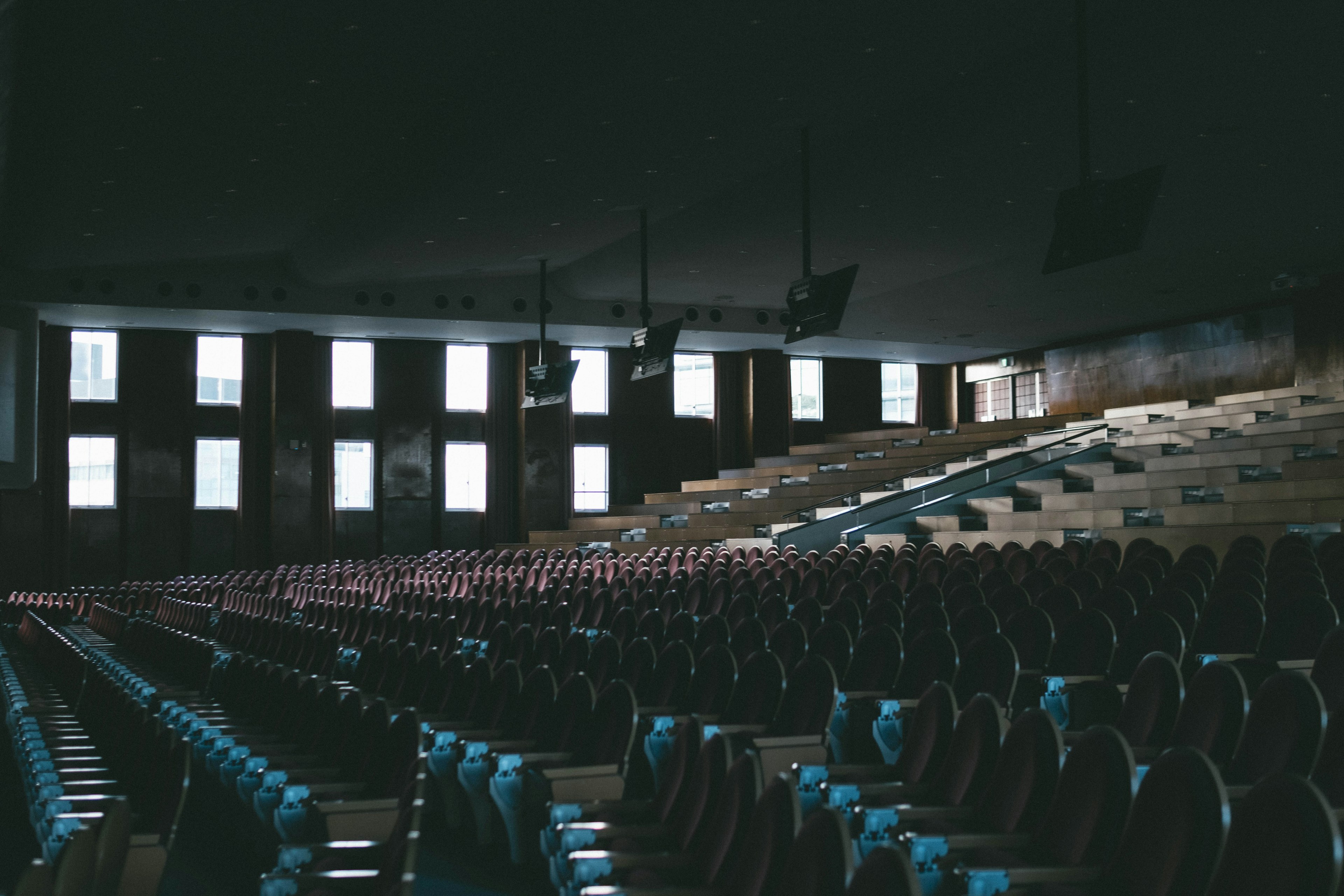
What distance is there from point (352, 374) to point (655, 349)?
7.31 meters

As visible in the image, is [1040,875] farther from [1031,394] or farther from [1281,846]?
[1031,394]

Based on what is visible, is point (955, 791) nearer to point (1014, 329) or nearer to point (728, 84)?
point (728, 84)

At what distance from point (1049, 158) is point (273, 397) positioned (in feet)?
37.4

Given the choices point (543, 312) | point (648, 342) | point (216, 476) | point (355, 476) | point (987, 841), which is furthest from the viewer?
point (355, 476)

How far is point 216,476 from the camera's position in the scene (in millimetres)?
16188

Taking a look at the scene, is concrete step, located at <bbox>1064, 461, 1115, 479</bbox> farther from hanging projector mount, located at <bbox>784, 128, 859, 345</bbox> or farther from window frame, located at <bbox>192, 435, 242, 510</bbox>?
window frame, located at <bbox>192, 435, 242, 510</bbox>

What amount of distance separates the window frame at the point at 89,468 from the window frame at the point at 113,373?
1.53 ft

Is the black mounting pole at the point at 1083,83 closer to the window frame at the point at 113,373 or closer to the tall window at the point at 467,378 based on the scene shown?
the tall window at the point at 467,378

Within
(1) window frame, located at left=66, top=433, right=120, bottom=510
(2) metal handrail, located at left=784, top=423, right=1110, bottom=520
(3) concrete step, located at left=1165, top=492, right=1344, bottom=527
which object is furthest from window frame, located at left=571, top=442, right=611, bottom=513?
(3) concrete step, located at left=1165, top=492, right=1344, bottom=527

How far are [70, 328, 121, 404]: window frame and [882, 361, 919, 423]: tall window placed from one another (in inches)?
480

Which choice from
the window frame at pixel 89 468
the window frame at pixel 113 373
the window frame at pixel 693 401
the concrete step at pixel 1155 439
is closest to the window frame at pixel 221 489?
the window frame at pixel 89 468

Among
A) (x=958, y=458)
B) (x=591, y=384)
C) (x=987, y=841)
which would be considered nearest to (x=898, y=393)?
(x=958, y=458)

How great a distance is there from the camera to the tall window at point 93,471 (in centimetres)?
1551

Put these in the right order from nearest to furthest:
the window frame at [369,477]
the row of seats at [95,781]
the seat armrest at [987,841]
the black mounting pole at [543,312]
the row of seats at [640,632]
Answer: the row of seats at [95,781]
the seat armrest at [987,841]
the row of seats at [640,632]
the black mounting pole at [543,312]
the window frame at [369,477]
